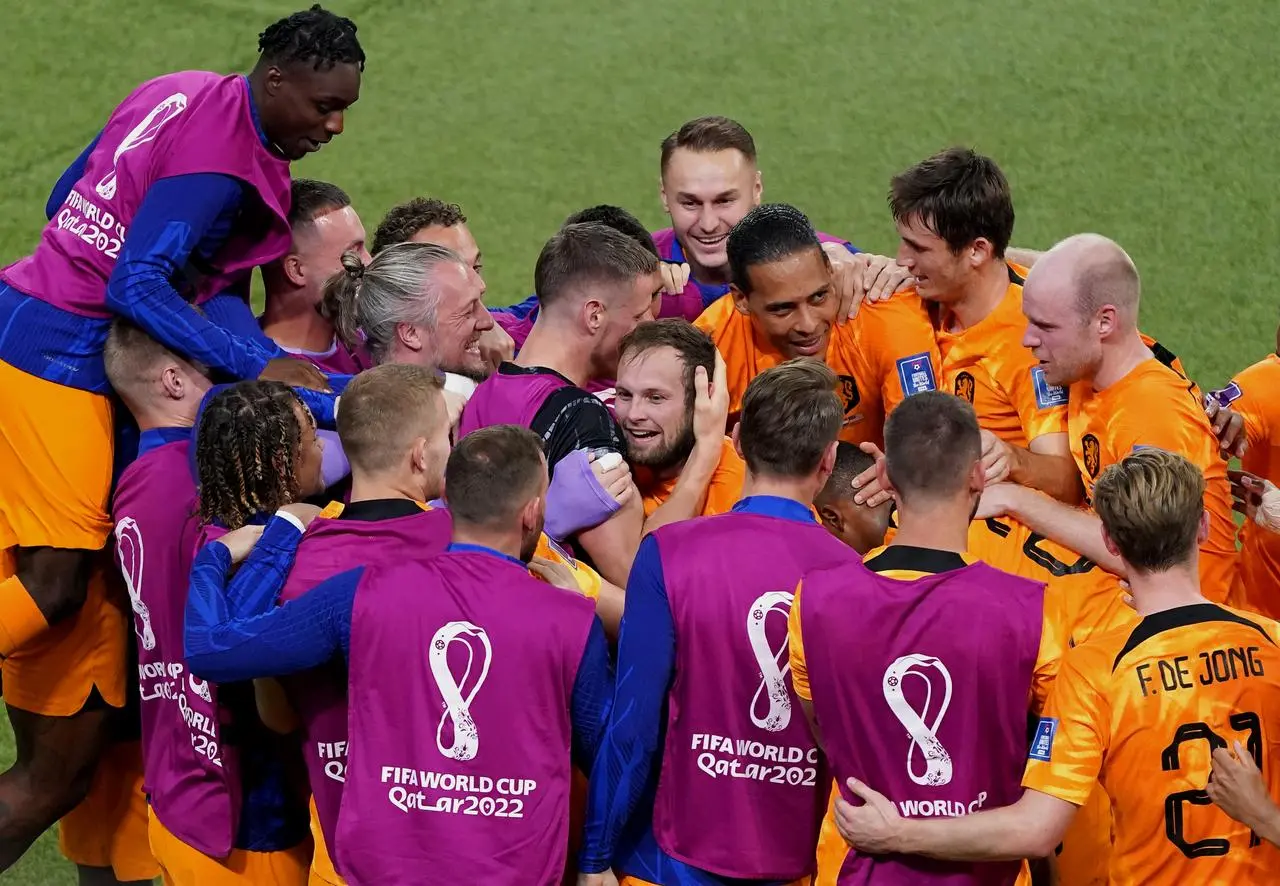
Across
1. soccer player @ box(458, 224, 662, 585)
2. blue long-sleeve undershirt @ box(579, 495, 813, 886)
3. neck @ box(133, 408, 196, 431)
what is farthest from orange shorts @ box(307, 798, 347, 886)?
neck @ box(133, 408, 196, 431)

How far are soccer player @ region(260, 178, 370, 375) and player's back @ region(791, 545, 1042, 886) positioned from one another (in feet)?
6.91

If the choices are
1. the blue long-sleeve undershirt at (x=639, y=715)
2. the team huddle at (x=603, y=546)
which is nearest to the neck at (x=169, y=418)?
the team huddle at (x=603, y=546)

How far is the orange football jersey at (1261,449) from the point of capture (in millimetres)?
5141

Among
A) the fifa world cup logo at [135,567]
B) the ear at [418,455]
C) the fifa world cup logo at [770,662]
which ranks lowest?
the fifa world cup logo at [135,567]

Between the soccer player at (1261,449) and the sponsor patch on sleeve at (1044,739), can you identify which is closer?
the sponsor patch on sleeve at (1044,739)

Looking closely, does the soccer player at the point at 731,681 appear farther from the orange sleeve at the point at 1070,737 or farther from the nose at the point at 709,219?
the nose at the point at 709,219

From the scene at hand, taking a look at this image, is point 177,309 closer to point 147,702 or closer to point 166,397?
point 166,397

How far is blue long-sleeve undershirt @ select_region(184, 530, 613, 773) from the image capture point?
134 inches

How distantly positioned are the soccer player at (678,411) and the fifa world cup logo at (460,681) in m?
1.02

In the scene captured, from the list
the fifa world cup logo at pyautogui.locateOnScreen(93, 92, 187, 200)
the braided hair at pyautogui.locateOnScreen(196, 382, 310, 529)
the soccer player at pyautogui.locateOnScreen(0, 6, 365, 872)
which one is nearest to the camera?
the braided hair at pyautogui.locateOnScreen(196, 382, 310, 529)

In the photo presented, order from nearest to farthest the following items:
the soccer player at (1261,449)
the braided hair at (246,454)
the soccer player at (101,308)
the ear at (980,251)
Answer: the braided hair at (246,454), the soccer player at (101,308), the ear at (980,251), the soccer player at (1261,449)

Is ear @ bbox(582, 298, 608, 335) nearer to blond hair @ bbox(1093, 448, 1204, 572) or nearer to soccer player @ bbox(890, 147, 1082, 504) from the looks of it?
soccer player @ bbox(890, 147, 1082, 504)

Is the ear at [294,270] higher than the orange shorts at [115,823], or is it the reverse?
the ear at [294,270]

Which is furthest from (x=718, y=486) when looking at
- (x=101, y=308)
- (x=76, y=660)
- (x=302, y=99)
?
(x=76, y=660)
